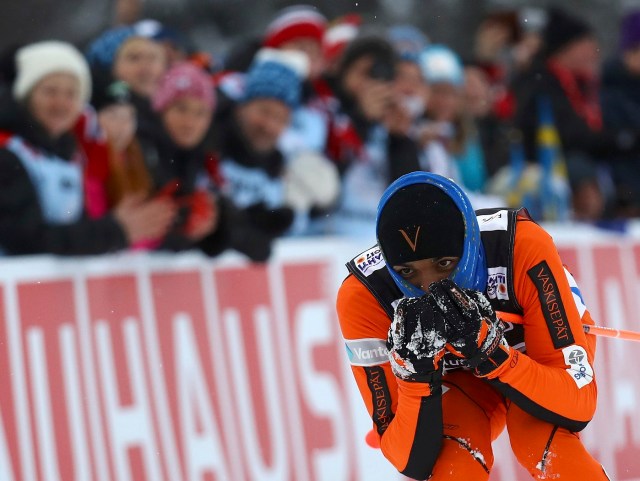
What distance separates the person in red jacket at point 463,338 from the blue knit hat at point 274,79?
2791 mm

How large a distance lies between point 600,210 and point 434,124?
5.07 ft

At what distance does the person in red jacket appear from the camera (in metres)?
3.33

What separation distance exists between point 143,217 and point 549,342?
8.05 ft

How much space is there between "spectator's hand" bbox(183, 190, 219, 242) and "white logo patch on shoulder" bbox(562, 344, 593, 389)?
97.5 inches

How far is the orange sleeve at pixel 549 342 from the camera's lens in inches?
141

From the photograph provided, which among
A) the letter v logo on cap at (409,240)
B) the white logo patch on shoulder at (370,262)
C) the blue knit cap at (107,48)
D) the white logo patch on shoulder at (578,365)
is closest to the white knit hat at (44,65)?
the blue knit cap at (107,48)

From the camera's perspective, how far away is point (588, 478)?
11.4ft

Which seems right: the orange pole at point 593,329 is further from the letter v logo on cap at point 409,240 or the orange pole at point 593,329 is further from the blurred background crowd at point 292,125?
the blurred background crowd at point 292,125

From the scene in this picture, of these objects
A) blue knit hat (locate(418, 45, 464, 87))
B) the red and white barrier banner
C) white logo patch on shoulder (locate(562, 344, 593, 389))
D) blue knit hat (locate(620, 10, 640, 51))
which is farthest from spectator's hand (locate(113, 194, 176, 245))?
blue knit hat (locate(620, 10, 640, 51))

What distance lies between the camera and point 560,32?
331 inches

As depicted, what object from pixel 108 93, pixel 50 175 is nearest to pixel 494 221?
pixel 50 175

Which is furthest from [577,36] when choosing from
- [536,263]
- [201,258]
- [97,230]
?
[536,263]

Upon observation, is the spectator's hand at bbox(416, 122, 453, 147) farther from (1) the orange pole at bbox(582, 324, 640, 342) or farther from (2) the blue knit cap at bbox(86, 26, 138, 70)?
(1) the orange pole at bbox(582, 324, 640, 342)

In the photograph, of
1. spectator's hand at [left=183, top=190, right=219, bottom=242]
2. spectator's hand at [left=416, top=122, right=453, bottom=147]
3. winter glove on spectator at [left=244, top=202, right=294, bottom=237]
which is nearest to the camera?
spectator's hand at [left=183, top=190, right=219, bottom=242]
